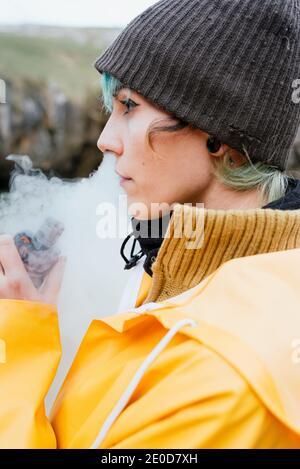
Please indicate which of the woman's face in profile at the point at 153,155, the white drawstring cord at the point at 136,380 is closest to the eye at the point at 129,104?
the woman's face in profile at the point at 153,155

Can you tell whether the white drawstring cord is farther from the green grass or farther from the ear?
the green grass

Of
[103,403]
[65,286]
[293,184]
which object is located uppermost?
[293,184]

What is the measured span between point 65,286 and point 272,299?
0.60m

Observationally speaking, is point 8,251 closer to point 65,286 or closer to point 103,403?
point 65,286

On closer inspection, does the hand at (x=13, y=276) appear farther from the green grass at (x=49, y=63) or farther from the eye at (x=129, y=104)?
the green grass at (x=49, y=63)

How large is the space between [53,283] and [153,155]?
15.2 inches

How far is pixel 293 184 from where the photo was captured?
4.52 feet

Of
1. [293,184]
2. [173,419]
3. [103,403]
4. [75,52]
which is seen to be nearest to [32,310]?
[103,403]

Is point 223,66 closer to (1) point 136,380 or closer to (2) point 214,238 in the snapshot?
(2) point 214,238

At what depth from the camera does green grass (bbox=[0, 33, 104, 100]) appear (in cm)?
1020

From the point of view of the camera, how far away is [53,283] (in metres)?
1.41

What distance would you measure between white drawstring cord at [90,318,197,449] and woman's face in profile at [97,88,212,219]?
42 cm

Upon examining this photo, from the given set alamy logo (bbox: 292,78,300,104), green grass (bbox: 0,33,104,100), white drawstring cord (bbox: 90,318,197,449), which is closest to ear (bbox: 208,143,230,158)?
alamy logo (bbox: 292,78,300,104)

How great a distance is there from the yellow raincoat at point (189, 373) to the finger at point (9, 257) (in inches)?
7.5
